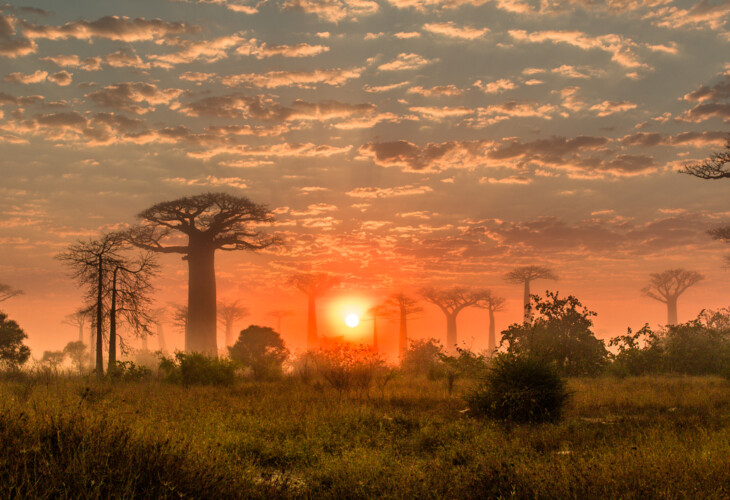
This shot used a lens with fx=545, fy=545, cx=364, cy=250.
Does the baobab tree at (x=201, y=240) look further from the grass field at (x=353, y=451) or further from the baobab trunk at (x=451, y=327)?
the baobab trunk at (x=451, y=327)

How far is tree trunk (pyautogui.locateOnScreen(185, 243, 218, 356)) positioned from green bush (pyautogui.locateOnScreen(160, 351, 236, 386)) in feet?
35.1

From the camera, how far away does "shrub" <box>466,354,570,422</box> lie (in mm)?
10914

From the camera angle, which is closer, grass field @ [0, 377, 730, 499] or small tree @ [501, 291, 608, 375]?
grass field @ [0, 377, 730, 499]

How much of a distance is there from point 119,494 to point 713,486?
5.94 metres

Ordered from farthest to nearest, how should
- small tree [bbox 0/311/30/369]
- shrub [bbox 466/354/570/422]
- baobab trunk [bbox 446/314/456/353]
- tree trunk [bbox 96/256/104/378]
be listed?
baobab trunk [bbox 446/314/456/353]
small tree [bbox 0/311/30/369]
tree trunk [bbox 96/256/104/378]
shrub [bbox 466/354/570/422]

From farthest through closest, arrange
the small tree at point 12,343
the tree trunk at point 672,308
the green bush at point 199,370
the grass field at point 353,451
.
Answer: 1. the tree trunk at point 672,308
2. the small tree at point 12,343
3. the green bush at point 199,370
4. the grass field at point 353,451

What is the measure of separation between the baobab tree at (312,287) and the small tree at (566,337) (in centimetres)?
3417

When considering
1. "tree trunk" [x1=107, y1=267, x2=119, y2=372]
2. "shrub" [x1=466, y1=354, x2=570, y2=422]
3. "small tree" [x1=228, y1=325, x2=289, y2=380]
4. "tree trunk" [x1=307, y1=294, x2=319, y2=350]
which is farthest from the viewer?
"tree trunk" [x1=307, y1=294, x2=319, y2=350]

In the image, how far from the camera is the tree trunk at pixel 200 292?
29844 mm

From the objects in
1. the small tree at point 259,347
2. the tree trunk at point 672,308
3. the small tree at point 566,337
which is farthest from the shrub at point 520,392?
the tree trunk at point 672,308

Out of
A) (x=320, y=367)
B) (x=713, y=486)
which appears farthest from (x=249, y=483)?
(x=320, y=367)

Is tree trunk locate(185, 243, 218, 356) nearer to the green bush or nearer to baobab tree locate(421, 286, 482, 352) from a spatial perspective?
the green bush

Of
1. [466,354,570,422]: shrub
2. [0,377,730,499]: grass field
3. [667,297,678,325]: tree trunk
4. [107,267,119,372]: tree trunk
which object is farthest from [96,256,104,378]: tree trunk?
[667,297,678,325]: tree trunk

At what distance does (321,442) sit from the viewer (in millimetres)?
8391
